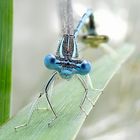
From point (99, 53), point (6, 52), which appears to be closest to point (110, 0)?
point (99, 53)

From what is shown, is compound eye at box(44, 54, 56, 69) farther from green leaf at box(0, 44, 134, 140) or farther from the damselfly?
green leaf at box(0, 44, 134, 140)

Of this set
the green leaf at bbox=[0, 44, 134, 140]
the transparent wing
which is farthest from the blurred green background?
the transparent wing

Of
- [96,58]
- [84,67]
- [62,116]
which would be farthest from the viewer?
[96,58]

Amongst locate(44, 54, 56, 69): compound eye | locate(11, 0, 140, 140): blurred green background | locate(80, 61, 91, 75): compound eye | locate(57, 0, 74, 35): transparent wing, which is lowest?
locate(11, 0, 140, 140): blurred green background

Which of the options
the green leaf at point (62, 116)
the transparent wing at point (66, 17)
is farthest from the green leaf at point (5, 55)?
the transparent wing at point (66, 17)

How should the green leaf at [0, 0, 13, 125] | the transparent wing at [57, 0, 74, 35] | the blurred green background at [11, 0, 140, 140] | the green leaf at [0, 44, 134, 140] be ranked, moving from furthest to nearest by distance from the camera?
the blurred green background at [11, 0, 140, 140] → the transparent wing at [57, 0, 74, 35] → the green leaf at [0, 0, 13, 125] → the green leaf at [0, 44, 134, 140]

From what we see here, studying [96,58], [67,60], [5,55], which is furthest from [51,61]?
[96,58]

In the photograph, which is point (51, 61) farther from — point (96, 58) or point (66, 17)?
point (96, 58)
